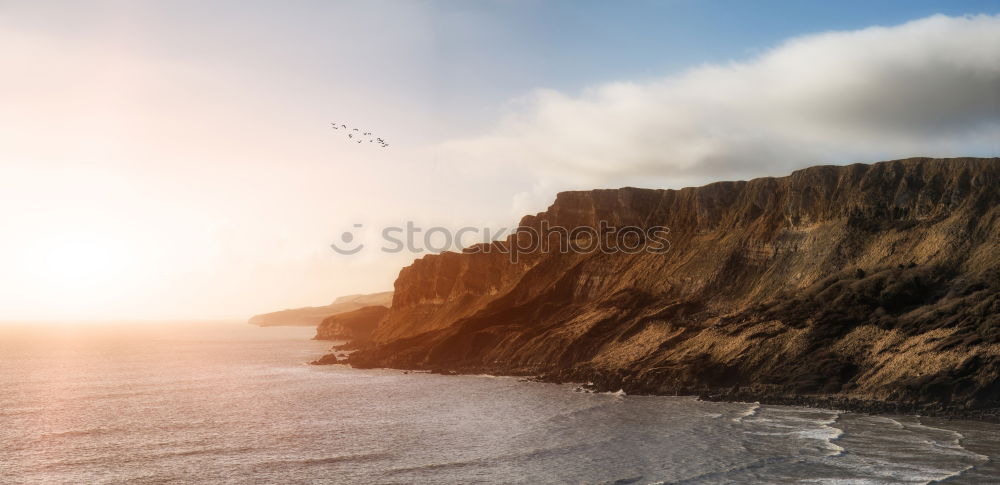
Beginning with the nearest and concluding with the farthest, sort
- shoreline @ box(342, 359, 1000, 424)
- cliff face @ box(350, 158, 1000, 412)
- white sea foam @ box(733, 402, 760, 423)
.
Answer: shoreline @ box(342, 359, 1000, 424)
white sea foam @ box(733, 402, 760, 423)
cliff face @ box(350, 158, 1000, 412)

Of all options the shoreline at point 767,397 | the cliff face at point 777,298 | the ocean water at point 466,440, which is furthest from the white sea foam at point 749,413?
the cliff face at point 777,298

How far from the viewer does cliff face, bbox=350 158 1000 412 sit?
213ft

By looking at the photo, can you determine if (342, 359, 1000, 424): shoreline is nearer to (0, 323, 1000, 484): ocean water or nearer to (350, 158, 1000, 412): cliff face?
(350, 158, 1000, 412): cliff face

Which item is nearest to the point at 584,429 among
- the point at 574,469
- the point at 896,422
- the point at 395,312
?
the point at 574,469

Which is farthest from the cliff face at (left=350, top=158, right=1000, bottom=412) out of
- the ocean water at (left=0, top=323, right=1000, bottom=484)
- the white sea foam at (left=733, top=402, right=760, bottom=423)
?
the ocean water at (left=0, top=323, right=1000, bottom=484)

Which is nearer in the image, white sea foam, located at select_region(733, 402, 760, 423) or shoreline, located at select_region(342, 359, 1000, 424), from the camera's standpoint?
shoreline, located at select_region(342, 359, 1000, 424)

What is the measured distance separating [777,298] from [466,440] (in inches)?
1855

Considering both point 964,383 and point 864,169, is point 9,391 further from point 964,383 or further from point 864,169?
point 864,169

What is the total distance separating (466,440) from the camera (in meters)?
52.7

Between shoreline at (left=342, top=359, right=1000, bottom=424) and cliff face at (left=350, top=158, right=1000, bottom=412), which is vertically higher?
cliff face at (left=350, top=158, right=1000, bottom=412)

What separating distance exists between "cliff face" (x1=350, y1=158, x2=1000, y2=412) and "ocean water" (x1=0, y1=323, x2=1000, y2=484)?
7171mm

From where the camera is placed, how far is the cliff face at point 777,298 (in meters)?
65.0

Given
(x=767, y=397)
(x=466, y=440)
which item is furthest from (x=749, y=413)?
(x=466, y=440)

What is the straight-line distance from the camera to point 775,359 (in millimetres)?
71750
